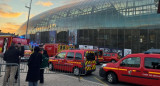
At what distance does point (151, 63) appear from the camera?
6652mm

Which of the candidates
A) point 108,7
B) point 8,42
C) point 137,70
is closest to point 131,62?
point 137,70

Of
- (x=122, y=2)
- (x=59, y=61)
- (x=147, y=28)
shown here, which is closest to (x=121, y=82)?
(x=59, y=61)

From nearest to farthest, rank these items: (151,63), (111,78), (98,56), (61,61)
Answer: (151,63), (111,78), (61,61), (98,56)

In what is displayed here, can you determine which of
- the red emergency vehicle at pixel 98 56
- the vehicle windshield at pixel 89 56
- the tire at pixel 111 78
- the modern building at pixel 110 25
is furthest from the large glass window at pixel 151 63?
the modern building at pixel 110 25

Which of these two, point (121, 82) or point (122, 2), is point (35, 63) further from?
point (122, 2)

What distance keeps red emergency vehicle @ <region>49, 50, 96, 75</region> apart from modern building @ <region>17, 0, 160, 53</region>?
21799 millimetres

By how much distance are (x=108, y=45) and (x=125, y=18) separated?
7.13 metres

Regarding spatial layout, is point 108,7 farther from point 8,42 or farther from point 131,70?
point 131,70

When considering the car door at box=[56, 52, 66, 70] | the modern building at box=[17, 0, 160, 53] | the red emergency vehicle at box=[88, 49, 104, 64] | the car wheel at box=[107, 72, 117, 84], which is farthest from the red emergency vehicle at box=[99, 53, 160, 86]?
the modern building at box=[17, 0, 160, 53]

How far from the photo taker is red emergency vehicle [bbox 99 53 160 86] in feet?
21.2

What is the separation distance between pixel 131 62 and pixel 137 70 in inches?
21.8

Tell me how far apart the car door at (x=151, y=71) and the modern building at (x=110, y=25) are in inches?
915

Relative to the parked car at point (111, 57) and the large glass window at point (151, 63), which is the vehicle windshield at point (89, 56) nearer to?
the large glass window at point (151, 63)

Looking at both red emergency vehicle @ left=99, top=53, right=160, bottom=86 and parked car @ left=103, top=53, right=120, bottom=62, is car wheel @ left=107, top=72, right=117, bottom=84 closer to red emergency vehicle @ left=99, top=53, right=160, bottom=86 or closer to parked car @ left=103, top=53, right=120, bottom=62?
red emergency vehicle @ left=99, top=53, right=160, bottom=86
